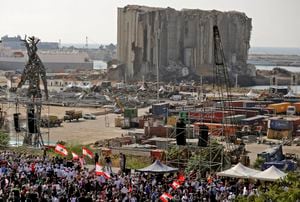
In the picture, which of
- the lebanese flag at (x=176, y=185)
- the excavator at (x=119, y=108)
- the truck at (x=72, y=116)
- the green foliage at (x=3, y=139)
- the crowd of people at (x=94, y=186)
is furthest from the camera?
the excavator at (x=119, y=108)

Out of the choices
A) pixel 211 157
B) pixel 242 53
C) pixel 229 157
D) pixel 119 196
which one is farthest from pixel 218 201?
pixel 242 53

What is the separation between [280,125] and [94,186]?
30.8 metres

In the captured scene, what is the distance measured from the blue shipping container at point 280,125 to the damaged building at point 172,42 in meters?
76.7

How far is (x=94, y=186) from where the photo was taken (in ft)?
71.6

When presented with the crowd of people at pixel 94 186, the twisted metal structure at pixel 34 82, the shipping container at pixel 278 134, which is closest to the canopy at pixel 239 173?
the crowd of people at pixel 94 186

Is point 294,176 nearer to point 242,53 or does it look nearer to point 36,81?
point 36,81

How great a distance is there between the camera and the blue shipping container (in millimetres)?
50062

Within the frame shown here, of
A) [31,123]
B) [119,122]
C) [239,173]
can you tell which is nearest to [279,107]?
[119,122]

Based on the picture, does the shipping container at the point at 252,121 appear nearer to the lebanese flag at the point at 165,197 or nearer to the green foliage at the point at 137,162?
the green foliage at the point at 137,162

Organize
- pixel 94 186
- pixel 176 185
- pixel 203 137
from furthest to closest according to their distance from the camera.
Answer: pixel 203 137 → pixel 94 186 → pixel 176 185

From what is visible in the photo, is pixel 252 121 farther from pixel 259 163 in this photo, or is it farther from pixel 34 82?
pixel 34 82

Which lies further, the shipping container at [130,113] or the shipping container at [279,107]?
the shipping container at [279,107]

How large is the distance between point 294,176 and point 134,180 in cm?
721

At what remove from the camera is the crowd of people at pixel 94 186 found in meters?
20.1
